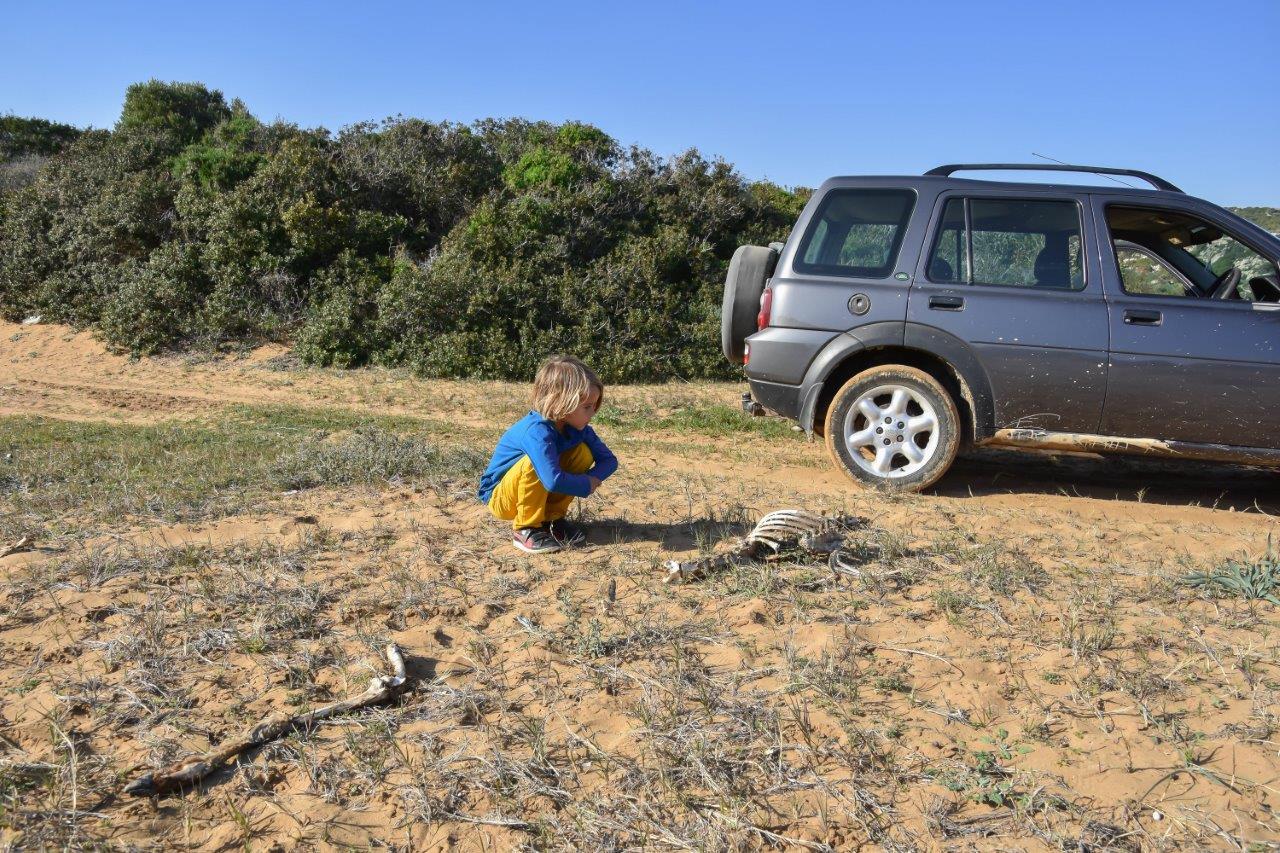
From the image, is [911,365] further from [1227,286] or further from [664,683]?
[664,683]

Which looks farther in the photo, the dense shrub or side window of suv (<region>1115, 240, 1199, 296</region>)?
the dense shrub

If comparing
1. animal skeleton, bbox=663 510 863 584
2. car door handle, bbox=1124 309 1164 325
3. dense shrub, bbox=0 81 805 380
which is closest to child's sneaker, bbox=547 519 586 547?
animal skeleton, bbox=663 510 863 584

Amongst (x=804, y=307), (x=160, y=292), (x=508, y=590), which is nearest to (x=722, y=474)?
(x=804, y=307)

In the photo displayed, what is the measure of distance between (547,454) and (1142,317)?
3706mm

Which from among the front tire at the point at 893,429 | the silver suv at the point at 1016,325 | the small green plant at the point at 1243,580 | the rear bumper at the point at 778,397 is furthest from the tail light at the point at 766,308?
the small green plant at the point at 1243,580

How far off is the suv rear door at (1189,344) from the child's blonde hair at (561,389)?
3313 mm

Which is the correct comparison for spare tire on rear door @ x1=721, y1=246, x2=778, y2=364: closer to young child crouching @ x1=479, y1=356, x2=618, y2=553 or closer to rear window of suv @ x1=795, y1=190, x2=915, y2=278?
rear window of suv @ x1=795, y1=190, x2=915, y2=278

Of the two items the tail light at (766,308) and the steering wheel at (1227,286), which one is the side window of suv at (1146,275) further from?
the tail light at (766,308)

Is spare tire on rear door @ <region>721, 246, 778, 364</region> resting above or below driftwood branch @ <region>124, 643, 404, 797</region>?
above

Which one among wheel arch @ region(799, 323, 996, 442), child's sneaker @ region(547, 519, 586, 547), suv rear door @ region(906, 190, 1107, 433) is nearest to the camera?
child's sneaker @ region(547, 519, 586, 547)

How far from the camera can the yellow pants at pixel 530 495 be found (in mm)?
4418

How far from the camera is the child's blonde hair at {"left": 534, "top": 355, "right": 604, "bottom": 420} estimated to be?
427 centimetres

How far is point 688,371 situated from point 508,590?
7.88 meters

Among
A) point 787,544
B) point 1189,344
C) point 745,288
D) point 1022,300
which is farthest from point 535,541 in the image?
point 1189,344
